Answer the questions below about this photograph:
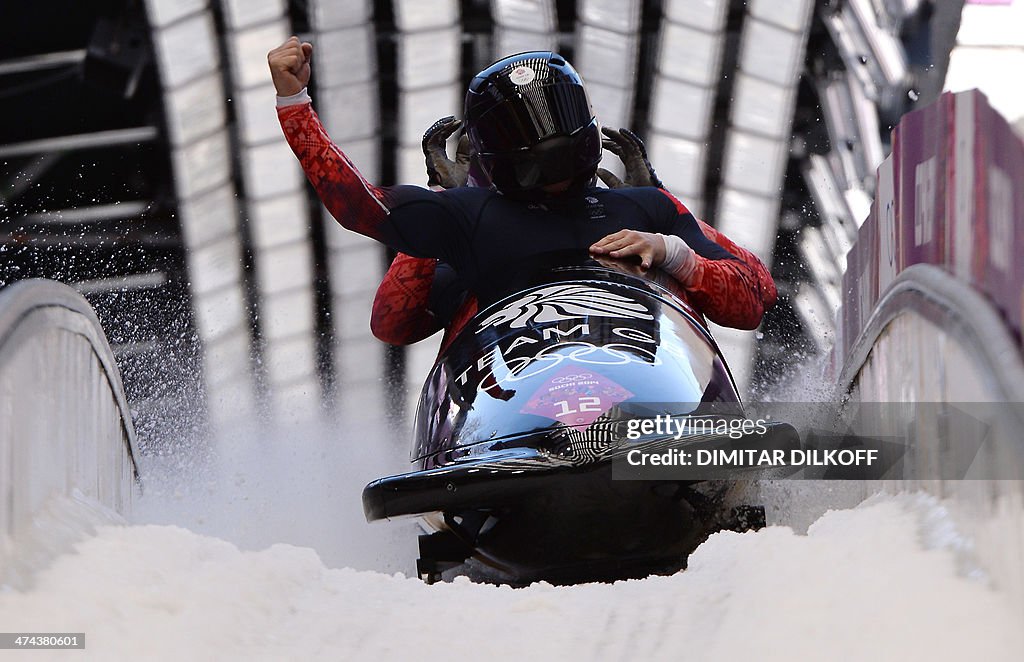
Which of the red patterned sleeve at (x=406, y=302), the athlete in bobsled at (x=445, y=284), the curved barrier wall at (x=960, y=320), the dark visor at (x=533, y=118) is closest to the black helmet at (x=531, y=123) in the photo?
the dark visor at (x=533, y=118)

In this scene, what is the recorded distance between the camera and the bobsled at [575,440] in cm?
253

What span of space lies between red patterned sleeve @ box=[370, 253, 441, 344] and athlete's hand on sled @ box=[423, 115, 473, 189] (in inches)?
16.6

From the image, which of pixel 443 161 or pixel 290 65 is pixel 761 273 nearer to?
pixel 443 161

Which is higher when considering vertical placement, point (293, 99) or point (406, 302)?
point (293, 99)

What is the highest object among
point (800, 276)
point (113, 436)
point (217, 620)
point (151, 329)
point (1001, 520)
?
point (800, 276)

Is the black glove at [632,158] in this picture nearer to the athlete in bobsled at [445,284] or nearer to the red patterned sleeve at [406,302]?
the athlete in bobsled at [445,284]

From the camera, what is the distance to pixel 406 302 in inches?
156

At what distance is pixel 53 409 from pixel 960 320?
5.58 feet

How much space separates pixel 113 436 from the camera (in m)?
3.50

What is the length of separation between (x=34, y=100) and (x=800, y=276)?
7.24 m

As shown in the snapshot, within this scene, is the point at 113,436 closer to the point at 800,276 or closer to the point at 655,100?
the point at 655,100

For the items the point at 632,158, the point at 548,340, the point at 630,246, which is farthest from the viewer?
the point at 632,158

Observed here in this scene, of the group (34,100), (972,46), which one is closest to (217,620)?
(972,46)

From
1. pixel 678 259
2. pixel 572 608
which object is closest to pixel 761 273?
pixel 678 259
